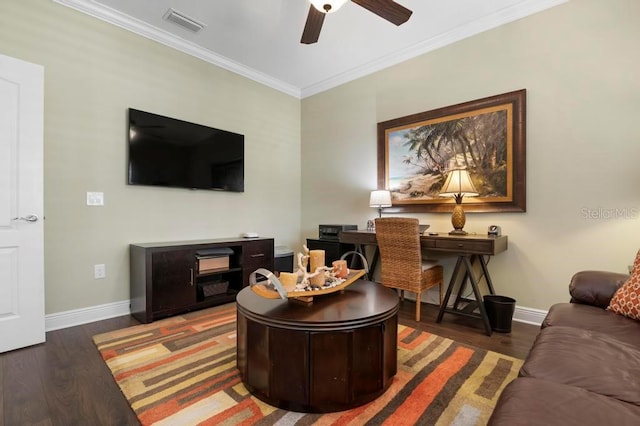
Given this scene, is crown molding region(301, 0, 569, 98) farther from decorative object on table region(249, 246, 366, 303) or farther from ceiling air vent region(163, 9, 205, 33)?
decorative object on table region(249, 246, 366, 303)

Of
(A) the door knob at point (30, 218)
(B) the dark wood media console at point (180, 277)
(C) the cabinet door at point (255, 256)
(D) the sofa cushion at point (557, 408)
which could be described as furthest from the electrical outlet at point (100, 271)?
(D) the sofa cushion at point (557, 408)

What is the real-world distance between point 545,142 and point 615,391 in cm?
232

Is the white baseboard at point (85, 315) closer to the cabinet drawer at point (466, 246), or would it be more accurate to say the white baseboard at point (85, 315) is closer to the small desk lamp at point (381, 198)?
the small desk lamp at point (381, 198)

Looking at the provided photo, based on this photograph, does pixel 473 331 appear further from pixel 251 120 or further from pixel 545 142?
pixel 251 120

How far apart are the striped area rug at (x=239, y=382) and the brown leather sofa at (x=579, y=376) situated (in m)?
0.49

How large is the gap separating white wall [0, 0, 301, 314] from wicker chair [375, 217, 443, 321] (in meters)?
1.93

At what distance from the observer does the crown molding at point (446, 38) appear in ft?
8.87

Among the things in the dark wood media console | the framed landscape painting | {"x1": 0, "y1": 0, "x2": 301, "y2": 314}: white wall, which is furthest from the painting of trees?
{"x1": 0, "y1": 0, "x2": 301, "y2": 314}: white wall

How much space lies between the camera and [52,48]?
2.52m

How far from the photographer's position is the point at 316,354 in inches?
55.4

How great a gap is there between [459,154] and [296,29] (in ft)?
6.76

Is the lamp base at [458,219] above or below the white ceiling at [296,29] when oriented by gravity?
below

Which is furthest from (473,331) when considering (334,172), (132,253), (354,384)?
(132,253)

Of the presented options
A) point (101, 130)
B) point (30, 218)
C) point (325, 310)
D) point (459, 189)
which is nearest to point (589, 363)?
point (325, 310)
